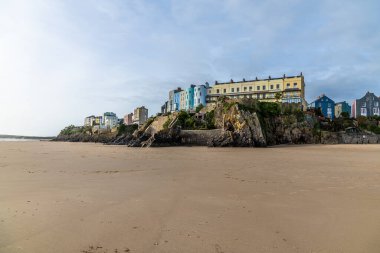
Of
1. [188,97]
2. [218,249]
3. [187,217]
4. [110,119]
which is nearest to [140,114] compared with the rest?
[110,119]

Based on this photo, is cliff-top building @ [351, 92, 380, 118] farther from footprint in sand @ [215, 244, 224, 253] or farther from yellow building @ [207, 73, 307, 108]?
footprint in sand @ [215, 244, 224, 253]

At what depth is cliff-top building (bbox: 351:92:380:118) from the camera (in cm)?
8139

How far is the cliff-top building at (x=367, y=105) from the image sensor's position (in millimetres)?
81387

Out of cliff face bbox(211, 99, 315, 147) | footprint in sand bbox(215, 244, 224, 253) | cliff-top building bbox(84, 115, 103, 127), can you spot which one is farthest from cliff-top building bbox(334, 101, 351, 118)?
cliff-top building bbox(84, 115, 103, 127)

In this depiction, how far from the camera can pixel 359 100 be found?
8481cm

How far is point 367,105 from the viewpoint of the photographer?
82.9 m

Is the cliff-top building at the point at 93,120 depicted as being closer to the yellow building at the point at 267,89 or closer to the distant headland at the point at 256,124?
the yellow building at the point at 267,89

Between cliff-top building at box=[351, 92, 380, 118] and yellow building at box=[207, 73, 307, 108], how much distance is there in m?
33.7

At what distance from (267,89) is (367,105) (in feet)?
139

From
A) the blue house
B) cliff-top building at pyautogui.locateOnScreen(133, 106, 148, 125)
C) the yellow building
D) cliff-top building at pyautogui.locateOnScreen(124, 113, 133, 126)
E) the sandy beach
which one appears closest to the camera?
the sandy beach

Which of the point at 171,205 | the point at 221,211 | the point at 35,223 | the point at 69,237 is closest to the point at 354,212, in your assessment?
the point at 221,211

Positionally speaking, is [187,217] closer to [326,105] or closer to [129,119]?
[326,105]

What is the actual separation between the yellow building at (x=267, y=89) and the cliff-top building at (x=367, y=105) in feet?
111

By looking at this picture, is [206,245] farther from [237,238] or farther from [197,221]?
[197,221]
